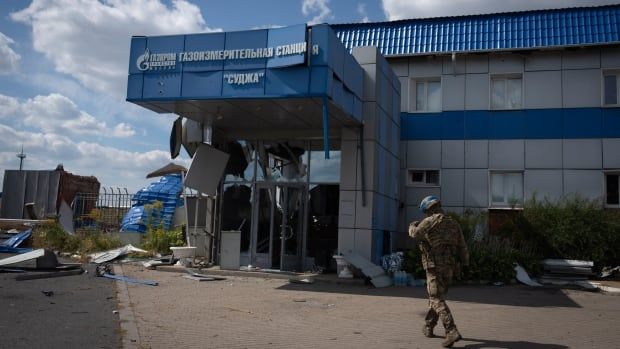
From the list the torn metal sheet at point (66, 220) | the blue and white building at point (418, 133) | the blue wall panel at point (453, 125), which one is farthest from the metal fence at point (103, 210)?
the blue wall panel at point (453, 125)

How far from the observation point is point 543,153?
16719 millimetres

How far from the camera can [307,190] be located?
616 inches

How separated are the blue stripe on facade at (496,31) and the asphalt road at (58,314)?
1137 cm

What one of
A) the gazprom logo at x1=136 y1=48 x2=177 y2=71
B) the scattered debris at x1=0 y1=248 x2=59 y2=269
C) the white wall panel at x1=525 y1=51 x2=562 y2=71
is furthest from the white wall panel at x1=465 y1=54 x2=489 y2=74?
the scattered debris at x1=0 y1=248 x2=59 y2=269

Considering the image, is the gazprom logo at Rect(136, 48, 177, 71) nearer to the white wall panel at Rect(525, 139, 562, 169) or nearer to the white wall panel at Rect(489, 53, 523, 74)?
the white wall panel at Rect(489, 53, 523, 74)

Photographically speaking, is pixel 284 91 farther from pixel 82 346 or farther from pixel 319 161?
pixel 82 346

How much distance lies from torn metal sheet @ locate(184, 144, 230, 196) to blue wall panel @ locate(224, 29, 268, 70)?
393cm

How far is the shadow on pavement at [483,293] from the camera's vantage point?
36.2 feet

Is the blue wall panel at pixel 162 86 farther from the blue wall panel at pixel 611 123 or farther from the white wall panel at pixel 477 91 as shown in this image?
the blue wall panel at pixel 611 123

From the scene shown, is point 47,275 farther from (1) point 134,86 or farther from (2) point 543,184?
(2) point 543,184

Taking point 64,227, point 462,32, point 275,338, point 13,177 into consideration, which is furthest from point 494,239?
point 13,177

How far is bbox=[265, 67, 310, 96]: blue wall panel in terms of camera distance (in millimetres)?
11648

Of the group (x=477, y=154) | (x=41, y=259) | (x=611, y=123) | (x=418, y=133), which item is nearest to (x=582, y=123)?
(x=611, y=123)

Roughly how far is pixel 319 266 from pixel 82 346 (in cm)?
937
